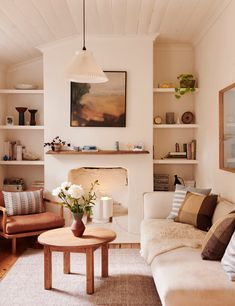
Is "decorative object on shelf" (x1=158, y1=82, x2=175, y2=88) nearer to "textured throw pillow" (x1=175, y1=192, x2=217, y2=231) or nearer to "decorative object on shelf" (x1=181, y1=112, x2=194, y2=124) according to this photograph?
"decorative object on shelf" (x1=181, y1=112, x2=194, y2=124)

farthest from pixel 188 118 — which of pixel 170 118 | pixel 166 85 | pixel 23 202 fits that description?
pixel 23 202

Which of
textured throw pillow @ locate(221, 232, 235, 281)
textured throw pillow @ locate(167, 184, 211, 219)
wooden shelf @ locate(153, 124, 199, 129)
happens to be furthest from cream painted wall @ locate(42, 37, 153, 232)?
textured throw pillow @ locate(221, 232, 235, 281)

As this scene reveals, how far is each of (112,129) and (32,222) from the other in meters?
1.69

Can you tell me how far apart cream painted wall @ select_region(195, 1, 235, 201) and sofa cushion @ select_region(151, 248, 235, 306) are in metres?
1.32

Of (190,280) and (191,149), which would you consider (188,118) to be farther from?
(190,280)

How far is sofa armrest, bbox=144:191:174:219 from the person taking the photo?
14.8 ft

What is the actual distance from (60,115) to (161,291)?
→ 329 centimetres

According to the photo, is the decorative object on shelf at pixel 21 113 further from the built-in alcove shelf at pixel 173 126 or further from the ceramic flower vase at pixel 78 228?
the ceramic flower vase at pixel 78 228

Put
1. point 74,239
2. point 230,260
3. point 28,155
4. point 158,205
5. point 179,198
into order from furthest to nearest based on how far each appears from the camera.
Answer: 1. point 28,155
2. point 158,205
3. point 179,198
4. point 74,239
5. point 230,260

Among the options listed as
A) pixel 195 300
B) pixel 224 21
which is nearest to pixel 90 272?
pixel 195 300

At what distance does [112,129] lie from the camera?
5316 millimetres

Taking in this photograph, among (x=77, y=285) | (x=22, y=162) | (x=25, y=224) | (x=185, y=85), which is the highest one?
(x=185, y=85)

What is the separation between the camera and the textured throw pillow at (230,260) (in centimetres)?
257

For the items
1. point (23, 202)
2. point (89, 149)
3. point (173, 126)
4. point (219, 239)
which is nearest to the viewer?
point (219, 239)
